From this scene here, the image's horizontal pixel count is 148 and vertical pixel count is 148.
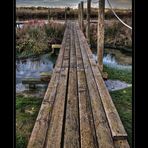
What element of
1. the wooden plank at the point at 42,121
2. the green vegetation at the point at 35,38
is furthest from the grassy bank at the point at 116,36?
the wooden plank at the point at 42,121

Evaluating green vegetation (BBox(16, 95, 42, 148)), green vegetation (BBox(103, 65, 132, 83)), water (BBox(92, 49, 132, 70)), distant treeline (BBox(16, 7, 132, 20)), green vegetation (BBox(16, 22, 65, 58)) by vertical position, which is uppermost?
distant treeline (BBox(16, 7, 132, 20))

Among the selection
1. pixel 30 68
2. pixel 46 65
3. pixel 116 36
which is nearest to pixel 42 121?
pixel 30 68

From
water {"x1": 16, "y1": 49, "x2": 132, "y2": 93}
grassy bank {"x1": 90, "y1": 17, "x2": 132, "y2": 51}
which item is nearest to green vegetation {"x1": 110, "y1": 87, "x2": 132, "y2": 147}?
water {"x1": 16, "y1": 49, "x2": 132, "y2": 93}

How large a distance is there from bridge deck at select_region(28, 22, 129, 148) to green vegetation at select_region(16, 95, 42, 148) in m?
0.79

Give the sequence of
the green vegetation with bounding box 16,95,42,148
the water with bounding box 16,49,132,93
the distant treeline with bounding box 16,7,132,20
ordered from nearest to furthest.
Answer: the green vegetation with bounding box 16,95,42,148 < the water with bounding box 16,49,132,93 < the distant treeline with bounding box 16,7,132,20

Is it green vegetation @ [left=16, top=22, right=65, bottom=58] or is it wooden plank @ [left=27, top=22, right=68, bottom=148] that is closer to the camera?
wooden plank @ [left=27, top=22, right=68, bottom=148]

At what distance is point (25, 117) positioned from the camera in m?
4.64

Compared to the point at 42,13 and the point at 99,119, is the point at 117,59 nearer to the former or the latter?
the point at 99,119

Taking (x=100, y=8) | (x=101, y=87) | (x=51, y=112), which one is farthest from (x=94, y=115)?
(x=100, y=8)

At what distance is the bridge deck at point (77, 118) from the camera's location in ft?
6.68

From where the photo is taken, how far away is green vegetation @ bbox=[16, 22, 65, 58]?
9.51m

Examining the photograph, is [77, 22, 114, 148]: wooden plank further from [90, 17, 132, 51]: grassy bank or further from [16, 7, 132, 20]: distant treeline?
[90, 17, 132, 51]: grassy bank
